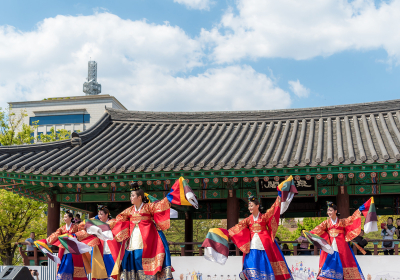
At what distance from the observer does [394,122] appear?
39.8ft

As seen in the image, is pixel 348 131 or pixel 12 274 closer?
pixel 12 274

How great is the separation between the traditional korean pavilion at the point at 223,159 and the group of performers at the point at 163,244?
6.91 ft

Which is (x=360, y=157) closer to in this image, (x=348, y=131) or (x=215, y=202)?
(x=348, y=131)

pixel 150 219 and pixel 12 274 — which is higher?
pixel 150 219

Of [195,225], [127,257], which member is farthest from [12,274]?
[195,225]

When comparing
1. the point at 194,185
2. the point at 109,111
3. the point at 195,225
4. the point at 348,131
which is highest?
the point at 109,111

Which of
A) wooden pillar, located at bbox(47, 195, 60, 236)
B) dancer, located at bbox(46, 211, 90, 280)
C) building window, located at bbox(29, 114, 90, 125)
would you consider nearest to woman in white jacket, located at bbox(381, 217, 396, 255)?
dancer, located at bbox(46, 211, 90, 280)

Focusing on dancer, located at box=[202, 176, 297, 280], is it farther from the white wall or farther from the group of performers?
the white wall

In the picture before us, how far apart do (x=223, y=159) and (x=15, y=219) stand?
42.5 feet

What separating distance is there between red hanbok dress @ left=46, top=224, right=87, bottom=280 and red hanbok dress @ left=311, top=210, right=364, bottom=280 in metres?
4.72

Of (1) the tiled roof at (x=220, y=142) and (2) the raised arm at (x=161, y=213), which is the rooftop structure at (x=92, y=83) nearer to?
(1) the tiled roof at (x=220, y=142)

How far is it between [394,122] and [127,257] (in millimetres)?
8936

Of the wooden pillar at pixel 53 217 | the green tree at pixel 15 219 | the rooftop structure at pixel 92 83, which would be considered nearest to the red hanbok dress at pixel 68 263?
the wooden pillar at pixel 53 217

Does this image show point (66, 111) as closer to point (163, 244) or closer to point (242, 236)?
point (242, 236)
